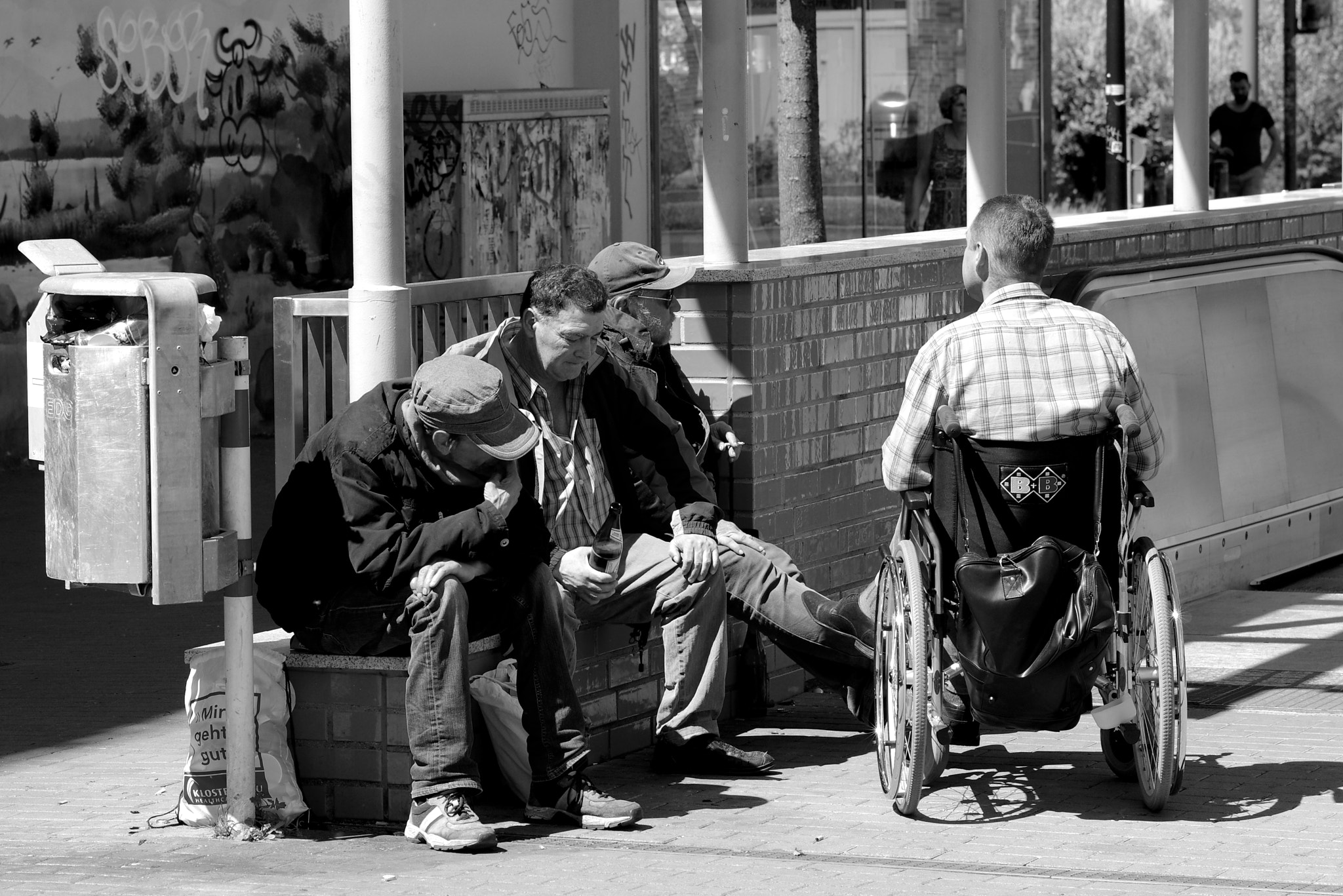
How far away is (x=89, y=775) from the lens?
584 centimetres

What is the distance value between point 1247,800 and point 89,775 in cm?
320

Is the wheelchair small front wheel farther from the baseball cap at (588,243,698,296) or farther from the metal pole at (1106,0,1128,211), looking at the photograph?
the metal pole at (1106,0,1128,211)

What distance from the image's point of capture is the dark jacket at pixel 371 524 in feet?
16.3

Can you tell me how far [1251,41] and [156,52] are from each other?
1747cm

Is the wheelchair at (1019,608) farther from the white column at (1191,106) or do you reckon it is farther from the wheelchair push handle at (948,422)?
the white column at (1191,106)

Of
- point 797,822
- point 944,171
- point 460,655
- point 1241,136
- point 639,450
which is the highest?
point 1241,136

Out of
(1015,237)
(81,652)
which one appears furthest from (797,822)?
(81,652)

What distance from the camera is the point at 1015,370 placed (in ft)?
17.1

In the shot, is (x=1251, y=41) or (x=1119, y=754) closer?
(x=1119, y=754)

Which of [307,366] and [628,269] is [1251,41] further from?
[307,366]

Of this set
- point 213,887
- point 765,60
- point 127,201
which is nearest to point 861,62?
point 765,60

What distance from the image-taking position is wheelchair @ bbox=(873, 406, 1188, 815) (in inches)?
203

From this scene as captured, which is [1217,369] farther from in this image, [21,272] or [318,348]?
[21,272]

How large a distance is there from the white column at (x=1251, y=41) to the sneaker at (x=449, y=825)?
2338 cm
